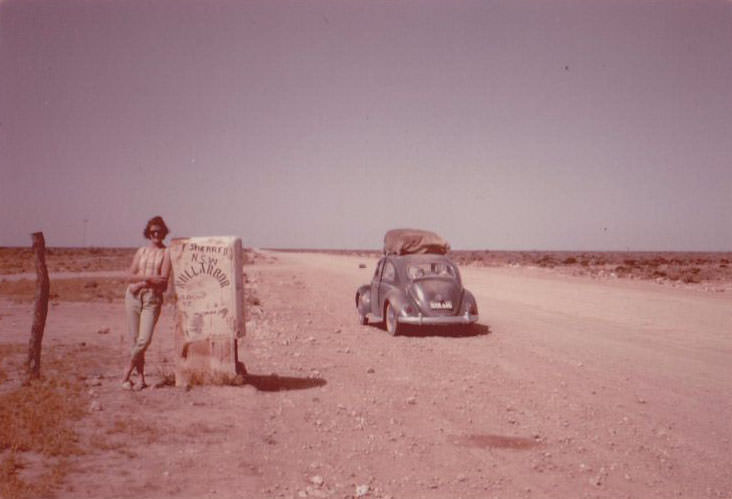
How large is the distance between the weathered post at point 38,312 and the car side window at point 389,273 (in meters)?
7.78

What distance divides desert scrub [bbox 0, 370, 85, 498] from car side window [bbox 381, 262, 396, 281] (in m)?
7.99

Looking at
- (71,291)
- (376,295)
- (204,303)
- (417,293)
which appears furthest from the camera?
(71,291)

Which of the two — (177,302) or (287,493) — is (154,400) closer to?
(177,302)

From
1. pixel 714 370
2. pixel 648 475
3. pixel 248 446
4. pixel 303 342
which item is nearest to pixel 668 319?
pixel 714 370

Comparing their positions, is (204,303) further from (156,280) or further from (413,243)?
(413,243)

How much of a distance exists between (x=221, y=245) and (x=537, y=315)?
12.6 meters

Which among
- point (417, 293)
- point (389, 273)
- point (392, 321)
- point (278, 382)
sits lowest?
point (278, 382)

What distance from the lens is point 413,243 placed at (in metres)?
17.1

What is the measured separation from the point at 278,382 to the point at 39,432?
370 cm

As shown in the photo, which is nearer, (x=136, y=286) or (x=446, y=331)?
(x=136, y=286)

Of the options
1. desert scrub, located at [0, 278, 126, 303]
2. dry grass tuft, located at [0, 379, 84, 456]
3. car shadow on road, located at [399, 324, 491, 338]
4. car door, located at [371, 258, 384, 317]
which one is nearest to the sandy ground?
car shadow on road, located at [399, 324, 491, 338]

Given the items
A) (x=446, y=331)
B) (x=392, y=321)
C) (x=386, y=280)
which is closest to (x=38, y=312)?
(x=392, y=321)

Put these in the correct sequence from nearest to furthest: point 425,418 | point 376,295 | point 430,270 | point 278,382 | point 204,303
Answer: point 425,418
point 204,303
point 278,382
point 430,270
point 376,295

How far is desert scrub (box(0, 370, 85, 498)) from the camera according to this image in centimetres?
568
